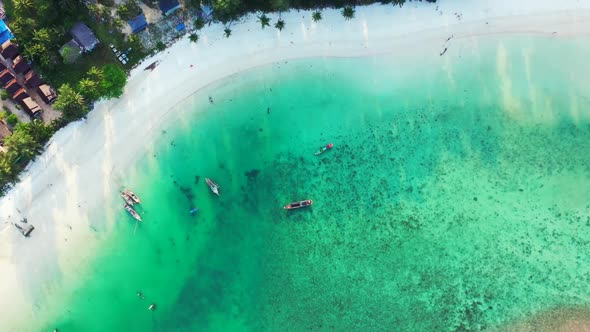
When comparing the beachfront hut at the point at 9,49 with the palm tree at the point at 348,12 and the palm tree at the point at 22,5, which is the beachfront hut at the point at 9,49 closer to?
the palm tree at the point at 22,5

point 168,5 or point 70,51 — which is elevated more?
point 70,51

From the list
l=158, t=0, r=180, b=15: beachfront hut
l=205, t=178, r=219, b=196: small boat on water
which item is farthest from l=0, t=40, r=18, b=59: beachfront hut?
l=205, t=178, r=219, b=196: small boat on water

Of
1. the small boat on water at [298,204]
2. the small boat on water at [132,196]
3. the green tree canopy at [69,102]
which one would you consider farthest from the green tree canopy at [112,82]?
the small boat on water at [298,204]

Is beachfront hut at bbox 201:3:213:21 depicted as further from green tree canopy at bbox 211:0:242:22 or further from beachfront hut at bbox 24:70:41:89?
beachfront hut at bbox 24:70:41:89

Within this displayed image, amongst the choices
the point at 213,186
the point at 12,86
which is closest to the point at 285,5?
the point at 213,186

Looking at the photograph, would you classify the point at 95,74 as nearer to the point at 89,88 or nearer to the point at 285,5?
the point at 89,88

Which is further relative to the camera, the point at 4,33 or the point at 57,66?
the point at 57,66

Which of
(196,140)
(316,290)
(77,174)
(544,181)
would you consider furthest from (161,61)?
(544,181)
